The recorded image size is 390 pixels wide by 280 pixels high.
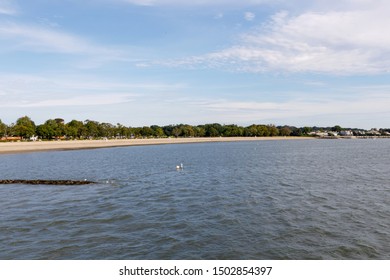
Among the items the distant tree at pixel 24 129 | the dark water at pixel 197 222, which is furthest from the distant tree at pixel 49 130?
the dark water at pixel 197 222

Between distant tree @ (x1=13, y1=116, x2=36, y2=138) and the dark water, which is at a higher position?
distant tree @ (x1=13, y1=116, x2=36, y2=138)

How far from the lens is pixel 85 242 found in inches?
768

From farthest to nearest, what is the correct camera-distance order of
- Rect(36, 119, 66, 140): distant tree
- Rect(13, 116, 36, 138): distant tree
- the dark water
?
1. Rect(36, 119, 66, 140): distant tree
2. Rect(13, 116, 36, 138): distant tree
3. the dark water

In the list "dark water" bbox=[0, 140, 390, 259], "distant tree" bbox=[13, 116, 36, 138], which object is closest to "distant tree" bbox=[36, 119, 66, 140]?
"distant tree" bbox=[13, 116, 36, 138]

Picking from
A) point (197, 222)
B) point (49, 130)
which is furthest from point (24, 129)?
point (197, 222)

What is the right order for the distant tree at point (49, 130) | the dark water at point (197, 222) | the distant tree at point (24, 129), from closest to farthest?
the dark water at point (197, 222) < the distant tree at point (24, 129) < the distant tree at point (49, 130)

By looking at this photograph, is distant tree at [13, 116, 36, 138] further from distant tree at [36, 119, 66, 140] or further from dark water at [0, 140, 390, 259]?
dark water at [0, 140, 390, 259]

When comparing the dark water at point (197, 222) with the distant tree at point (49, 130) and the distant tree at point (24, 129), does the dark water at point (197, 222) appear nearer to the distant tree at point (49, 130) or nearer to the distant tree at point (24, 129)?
the distant tree at point (24, 129)

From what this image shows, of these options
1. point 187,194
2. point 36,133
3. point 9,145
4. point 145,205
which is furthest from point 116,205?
point 36,133

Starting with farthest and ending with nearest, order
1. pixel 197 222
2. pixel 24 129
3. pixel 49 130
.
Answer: pixel 49 130, pixel 24 129, pixel 197 222

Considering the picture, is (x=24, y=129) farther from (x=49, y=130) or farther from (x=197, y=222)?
(x=197, y=222)

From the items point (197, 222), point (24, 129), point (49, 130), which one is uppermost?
point (24, 129)

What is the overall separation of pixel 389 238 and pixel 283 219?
7104mm

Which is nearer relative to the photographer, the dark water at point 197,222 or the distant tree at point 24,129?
the dark water at point 197,222
